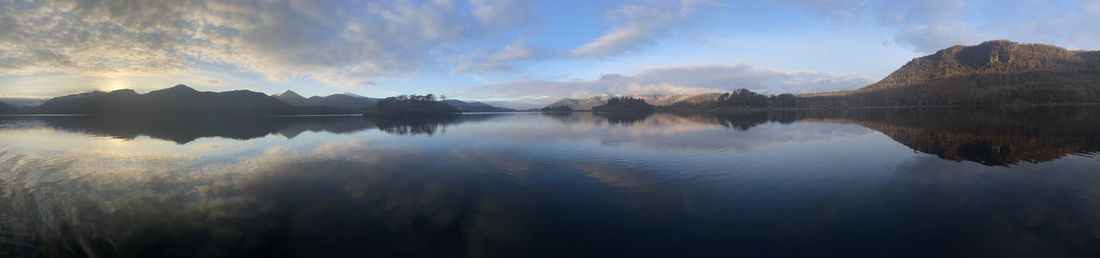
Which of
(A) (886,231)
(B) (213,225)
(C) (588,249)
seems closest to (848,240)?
(A) (886,231)

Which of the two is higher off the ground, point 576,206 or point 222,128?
point 222,128

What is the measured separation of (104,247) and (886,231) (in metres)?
19.8

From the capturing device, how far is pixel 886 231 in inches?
471

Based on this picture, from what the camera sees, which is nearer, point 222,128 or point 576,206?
point 576,206

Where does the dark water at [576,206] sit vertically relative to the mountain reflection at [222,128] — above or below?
below

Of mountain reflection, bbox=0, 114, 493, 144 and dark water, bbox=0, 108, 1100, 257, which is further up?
mountain reflection, bbox=0, 114, 493, 144

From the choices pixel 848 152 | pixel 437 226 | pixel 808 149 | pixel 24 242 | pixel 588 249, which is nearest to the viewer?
pixel 588 249

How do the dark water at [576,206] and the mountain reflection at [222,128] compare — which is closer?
the dark water at [576,206]

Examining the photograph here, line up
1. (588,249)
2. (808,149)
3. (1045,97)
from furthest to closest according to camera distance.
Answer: (1045,97), (808,149), (588,249)

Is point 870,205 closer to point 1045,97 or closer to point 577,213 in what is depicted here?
point 577,213

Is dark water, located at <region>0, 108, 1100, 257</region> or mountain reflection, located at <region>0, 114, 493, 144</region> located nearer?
dark water, located at <region>0, 108, 1100, 257</region>

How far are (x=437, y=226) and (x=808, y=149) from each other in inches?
1041

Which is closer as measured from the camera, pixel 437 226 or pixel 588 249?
pixel 588 249

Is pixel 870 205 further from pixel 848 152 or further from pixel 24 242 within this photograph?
pixel 24 242
